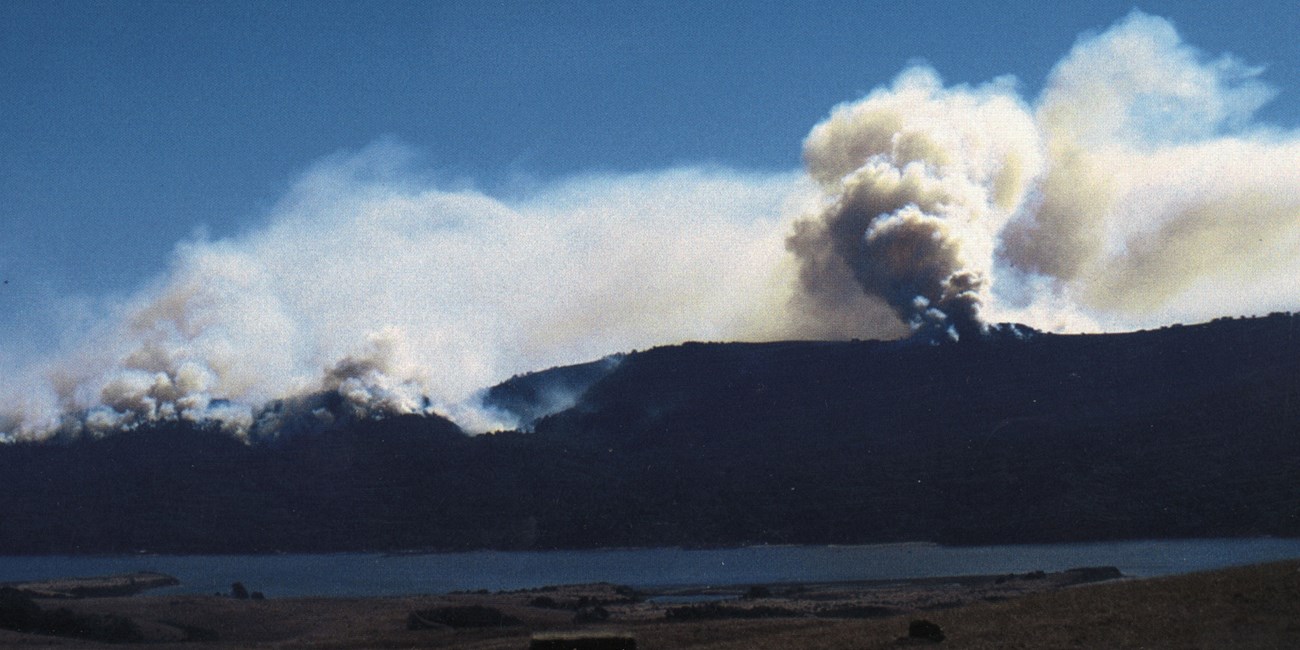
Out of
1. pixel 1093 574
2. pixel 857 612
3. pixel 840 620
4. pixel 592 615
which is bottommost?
pixel 857 612

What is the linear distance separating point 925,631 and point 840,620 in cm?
2348

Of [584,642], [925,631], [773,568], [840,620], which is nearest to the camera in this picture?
[584,642]

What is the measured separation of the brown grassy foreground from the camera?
4281 centimetres

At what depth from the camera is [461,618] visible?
86562 millimetres

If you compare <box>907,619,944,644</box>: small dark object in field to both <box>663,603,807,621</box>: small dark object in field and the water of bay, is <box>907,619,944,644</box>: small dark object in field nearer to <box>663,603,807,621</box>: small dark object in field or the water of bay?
<box>663,603,807,621</box>: small dark object in field

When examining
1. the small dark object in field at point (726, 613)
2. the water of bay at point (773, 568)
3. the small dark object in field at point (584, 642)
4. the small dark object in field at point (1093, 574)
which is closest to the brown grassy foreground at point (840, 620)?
the small dark object in field at point (726, 613)

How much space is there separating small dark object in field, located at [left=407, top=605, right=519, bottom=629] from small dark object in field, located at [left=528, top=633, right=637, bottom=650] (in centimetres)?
4018

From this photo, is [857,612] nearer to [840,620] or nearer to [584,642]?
[840,620]

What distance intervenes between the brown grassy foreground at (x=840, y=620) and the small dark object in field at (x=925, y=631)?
2.46 feet

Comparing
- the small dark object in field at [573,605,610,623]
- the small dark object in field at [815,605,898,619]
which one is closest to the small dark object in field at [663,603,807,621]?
the small dark object in field at [815,605,898,619]

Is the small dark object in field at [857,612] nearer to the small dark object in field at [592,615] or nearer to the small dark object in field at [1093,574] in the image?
the small dark object in field at [592,615]

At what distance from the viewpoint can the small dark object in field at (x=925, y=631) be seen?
4522cm

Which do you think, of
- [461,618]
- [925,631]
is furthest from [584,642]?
[461,618]

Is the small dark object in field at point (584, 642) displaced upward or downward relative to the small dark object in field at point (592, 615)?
upward
